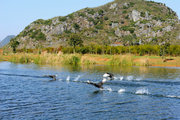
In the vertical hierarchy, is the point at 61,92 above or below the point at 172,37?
below

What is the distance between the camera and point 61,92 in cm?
2686

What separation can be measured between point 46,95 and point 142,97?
9.58 m

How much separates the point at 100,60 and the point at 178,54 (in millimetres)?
39160

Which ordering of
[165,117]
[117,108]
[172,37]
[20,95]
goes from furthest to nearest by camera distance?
1. [172,37]
2. [20,95]
3. [117,108]
4. [165,117]

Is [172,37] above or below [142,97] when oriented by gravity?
above

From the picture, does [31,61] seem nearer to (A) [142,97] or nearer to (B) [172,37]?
(A) [142,97]

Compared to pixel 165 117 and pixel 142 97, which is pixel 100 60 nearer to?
pixel 142 97

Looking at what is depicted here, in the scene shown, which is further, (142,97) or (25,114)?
(142,97)

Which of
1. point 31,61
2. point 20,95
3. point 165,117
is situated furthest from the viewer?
point 31,61

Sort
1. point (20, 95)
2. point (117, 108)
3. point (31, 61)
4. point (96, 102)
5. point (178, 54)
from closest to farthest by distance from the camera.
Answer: point (117, 108) → point (96, 102) → point (20, 95) → point (31, 61) → point (178, 54)

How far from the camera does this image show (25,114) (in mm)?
17891

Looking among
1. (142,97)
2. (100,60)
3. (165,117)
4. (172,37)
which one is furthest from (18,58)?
(172,37)

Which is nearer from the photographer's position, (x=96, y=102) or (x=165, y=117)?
(x=165, y=117)

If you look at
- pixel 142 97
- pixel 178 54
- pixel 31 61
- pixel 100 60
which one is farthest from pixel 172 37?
pixel 142 97
